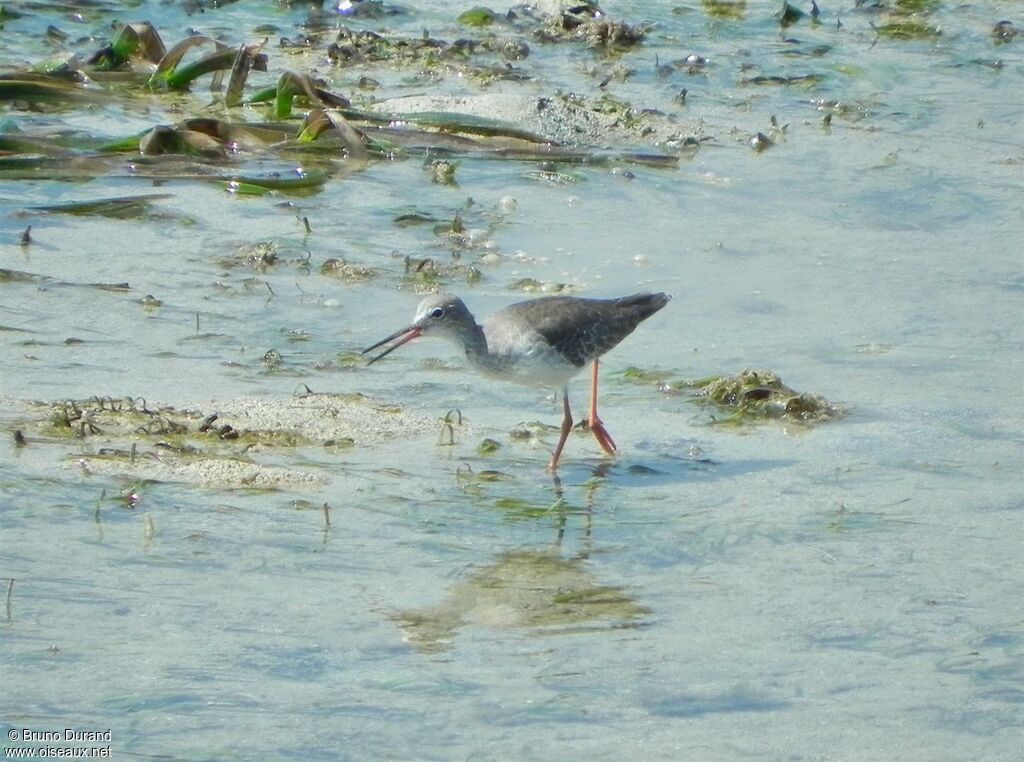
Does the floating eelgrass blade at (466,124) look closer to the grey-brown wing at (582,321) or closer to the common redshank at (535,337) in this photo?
the grey-brown wing at (582,321)

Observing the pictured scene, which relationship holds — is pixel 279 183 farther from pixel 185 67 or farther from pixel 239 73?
pixel 185 67

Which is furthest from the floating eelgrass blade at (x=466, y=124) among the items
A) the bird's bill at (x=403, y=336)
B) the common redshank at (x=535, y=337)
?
the bird's bill at (x=403, y=336)

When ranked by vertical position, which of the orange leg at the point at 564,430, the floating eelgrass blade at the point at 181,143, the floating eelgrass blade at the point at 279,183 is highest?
the floating eelgrass blade at the point at 181,143

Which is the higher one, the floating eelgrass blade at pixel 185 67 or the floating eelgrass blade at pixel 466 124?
the floating eelgrass blade at pixel 185 67

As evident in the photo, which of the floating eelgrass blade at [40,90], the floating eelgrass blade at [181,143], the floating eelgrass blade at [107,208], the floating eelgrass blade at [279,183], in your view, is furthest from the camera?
the floating eelgrass blade at [40,90]

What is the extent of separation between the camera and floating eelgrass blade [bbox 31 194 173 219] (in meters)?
9.41

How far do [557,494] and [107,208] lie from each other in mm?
4051

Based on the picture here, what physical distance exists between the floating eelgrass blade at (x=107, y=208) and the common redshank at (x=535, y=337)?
2530 millimetres

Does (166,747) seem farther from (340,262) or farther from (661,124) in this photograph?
(661,124)

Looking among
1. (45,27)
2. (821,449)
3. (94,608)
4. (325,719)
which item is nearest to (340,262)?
(821,449)

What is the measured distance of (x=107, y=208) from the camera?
947 cm

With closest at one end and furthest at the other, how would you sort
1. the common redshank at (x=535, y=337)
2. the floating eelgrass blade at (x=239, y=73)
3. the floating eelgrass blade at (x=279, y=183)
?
1. the common redshank at (x=535, y=337)
2. the floating eelgrass blade at (x=279, y=183)
3. the floating eelgrass blade at (x=239, y=73)

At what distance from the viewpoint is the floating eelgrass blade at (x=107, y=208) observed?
9.41 metres

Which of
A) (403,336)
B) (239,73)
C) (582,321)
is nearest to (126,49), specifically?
(239,73)
